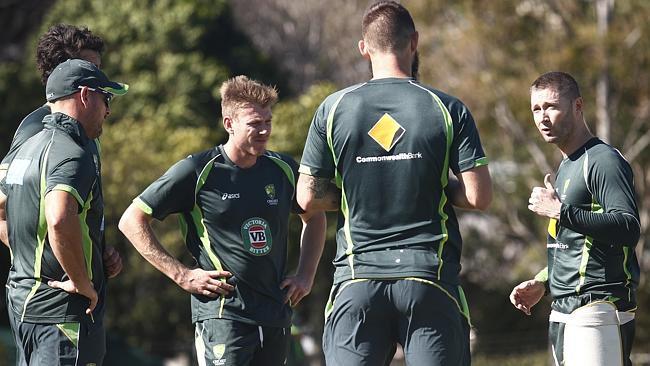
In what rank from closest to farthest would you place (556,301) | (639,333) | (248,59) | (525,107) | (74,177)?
(74,177), (556,301), (525,107), (639,333), (248,59)

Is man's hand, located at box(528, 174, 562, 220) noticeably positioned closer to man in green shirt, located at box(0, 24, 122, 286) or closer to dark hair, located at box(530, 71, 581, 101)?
dark hair, located at box(530, 71, 581, 101)

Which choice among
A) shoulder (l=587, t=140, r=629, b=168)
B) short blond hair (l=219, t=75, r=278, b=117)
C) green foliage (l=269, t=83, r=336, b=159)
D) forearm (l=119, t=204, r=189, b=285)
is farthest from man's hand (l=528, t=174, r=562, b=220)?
green foliage (l=269, t=83, r=336, b=159)

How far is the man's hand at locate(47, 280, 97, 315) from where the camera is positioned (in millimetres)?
6273

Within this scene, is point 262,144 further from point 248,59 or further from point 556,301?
point 248,59

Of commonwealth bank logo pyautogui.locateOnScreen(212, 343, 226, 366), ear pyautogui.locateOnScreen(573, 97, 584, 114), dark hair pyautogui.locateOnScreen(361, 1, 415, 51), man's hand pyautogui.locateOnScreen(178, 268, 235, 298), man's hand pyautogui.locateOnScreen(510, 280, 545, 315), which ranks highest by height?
dark hair pyautogui.locateOnScreen(361, 1, 415, 51)

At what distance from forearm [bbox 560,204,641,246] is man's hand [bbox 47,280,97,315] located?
2.68 metres

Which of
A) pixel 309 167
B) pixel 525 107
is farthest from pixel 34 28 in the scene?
pixel 309 167

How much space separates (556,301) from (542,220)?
20037mm

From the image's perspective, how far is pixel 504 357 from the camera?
25.5 metres

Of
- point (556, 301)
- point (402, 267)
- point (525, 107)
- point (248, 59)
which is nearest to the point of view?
point (402, 267)

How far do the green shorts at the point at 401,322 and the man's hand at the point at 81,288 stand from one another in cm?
151

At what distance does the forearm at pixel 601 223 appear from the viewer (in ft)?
20.6

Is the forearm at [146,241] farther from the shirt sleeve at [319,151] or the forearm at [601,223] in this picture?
the forearm at [601,223]

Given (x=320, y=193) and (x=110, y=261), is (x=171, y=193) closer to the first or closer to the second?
(x=110, y=261)
